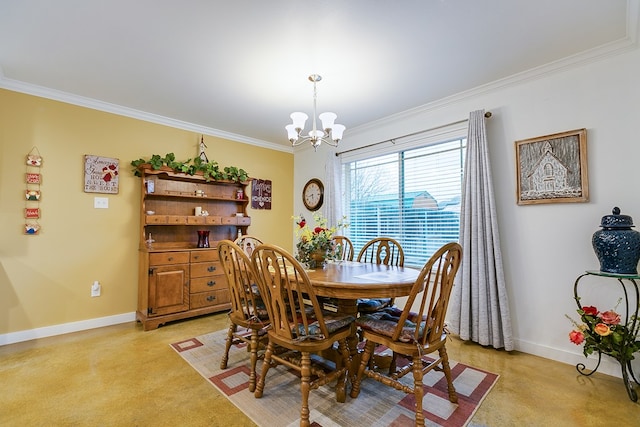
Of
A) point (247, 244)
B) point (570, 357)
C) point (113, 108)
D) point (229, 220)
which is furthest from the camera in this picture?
point (229, 220)

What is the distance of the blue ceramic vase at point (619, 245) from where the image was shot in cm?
199

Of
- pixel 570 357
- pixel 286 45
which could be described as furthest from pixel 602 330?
pixel 286 45

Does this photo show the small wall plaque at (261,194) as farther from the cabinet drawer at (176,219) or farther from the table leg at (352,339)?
the table leg at (352,339)

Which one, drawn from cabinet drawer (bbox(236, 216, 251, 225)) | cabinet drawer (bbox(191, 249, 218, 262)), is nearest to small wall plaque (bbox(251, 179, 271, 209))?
cabinet drawer (bbox(236, 216, 251, 225))

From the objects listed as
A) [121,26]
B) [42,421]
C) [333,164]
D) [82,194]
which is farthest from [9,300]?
[333,164]

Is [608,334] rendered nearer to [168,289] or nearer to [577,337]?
[577,337]

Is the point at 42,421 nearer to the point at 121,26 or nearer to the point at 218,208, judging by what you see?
the point at 121,26

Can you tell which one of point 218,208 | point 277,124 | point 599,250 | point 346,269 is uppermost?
point 277,124

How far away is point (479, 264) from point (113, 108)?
14.0 ft

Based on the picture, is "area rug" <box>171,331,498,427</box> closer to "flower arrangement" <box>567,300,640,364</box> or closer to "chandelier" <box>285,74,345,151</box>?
"flower arrangement" <box>567,300,640,364</box>

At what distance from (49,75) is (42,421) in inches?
111

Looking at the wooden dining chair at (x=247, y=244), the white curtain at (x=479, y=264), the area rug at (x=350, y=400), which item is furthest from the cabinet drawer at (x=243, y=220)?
the white curtain at (x=479, y=264)

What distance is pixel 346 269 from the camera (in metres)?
2.39

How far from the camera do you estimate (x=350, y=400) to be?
1.86 m
